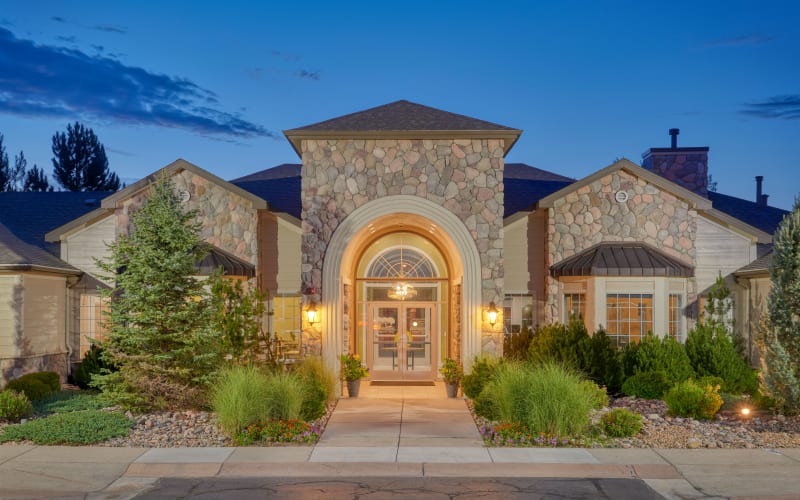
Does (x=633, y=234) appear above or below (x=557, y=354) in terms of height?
above

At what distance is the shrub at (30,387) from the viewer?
1546 centimetres

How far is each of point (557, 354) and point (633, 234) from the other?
16.9 ft

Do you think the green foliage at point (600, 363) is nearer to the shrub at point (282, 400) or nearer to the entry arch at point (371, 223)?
the entry arch at point (371, 223)

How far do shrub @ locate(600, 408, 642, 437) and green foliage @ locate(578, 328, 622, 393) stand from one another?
3.74 meters

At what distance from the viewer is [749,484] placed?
9328 mm

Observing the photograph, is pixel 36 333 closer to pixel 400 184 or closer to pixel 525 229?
pixel 400 184

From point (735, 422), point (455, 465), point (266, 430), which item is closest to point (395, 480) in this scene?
point (455, 465)

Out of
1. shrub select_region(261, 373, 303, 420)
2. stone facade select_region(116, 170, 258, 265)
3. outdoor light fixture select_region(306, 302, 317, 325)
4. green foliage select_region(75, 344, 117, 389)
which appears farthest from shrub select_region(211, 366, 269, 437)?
stone facade select_region(116, 170, 258, 265)

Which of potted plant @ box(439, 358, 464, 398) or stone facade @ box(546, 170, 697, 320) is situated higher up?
stone facade @ box(546, 170, 697, 320)

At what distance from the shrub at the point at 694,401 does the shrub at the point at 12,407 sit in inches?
479

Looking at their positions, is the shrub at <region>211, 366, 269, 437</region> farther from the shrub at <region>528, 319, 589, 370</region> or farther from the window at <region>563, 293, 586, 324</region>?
the window at <region>563, 293, 586, 324</region>

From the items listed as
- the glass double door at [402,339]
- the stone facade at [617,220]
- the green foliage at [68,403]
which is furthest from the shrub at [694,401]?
the green foliage at [68,403]

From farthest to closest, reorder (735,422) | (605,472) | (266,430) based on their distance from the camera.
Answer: (735,422) → (266,430) → (605,472)

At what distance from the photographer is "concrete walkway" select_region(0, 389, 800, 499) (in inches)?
367
